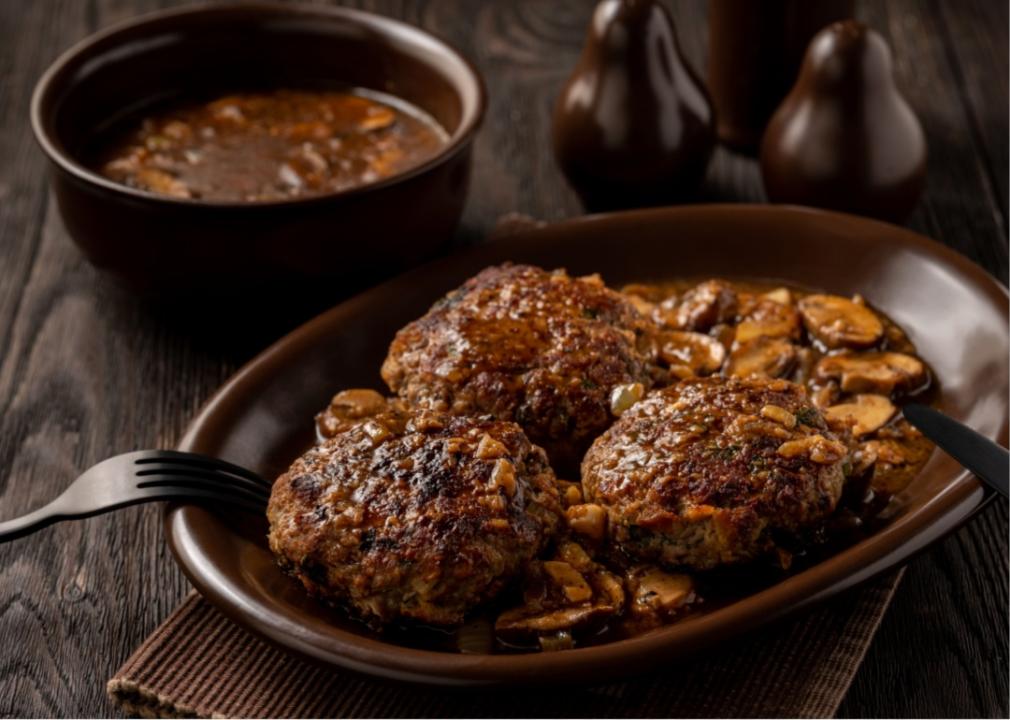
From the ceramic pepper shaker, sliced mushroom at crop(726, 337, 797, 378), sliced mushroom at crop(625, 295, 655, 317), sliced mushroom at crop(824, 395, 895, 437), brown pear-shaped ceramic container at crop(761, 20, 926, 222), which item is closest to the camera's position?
sliced mushroom at crop(824, 395, 895, 437)

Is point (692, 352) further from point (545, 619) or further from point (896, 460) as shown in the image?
point (545, 619)

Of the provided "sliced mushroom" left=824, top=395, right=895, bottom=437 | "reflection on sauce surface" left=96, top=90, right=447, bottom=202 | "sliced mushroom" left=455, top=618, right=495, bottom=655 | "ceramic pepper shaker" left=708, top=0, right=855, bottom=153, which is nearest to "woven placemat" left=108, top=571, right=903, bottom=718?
"sliced mushroom" left=455, top=618, right=495, bottom=655

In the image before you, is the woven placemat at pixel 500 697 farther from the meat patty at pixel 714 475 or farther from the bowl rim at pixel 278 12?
the bowl rim at pixel 278 12

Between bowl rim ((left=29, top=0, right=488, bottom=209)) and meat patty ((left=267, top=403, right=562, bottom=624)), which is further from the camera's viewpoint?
bowl rim ((left=29, top=0, right=488, bottom=209))

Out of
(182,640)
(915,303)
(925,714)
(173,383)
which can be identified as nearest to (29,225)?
(173,383)

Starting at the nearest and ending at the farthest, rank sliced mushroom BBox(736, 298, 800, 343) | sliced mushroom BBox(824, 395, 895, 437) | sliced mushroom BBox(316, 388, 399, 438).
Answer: sliced mushroom BBox(824, 395, 895, 437) < sliced mushroom BBox(316, 388, 399, 438) < sliced mushroom BBox(736, 298, 800, 343)

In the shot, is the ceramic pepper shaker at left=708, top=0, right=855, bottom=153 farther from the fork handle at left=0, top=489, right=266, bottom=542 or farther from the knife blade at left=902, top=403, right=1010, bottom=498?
the fork handle at left=0, top=489, right=266, bottom=542
